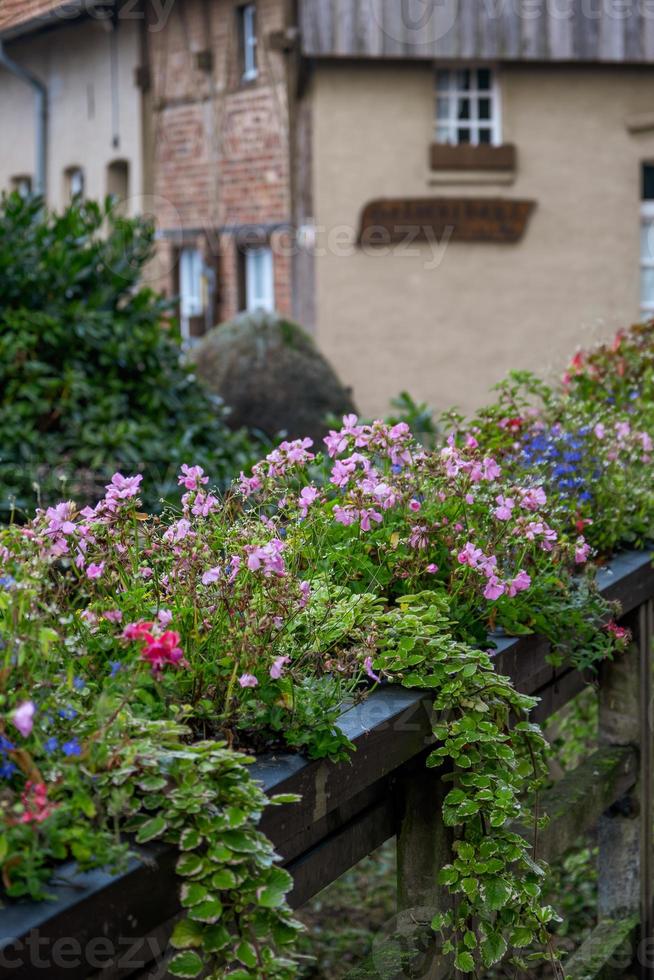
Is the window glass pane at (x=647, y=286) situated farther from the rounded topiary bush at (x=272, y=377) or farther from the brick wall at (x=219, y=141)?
the rounded topiary bush at (x=272, y=377)

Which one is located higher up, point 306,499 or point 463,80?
point 463,80

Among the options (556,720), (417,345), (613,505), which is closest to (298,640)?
(613,505)

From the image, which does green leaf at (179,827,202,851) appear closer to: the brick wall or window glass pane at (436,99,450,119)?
the brick wall

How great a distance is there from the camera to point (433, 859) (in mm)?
2412

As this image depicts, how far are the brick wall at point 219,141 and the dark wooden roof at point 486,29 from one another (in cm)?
93

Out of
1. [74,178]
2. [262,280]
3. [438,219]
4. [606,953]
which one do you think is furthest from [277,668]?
[74,178]

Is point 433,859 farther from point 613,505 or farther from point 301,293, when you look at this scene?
point 301,293

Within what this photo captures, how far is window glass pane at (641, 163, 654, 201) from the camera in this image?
16469mm

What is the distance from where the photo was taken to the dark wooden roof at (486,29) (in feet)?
49.2

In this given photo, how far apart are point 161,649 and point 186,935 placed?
0.36 metres

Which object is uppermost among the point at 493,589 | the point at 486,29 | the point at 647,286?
the point at 486,29

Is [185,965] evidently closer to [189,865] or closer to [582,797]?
[189,865]

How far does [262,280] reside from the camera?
16.7 metres

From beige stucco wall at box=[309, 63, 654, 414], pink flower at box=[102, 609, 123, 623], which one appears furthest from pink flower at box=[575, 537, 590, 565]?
beige stucco wall at box=[309, 63, 654, 414]
